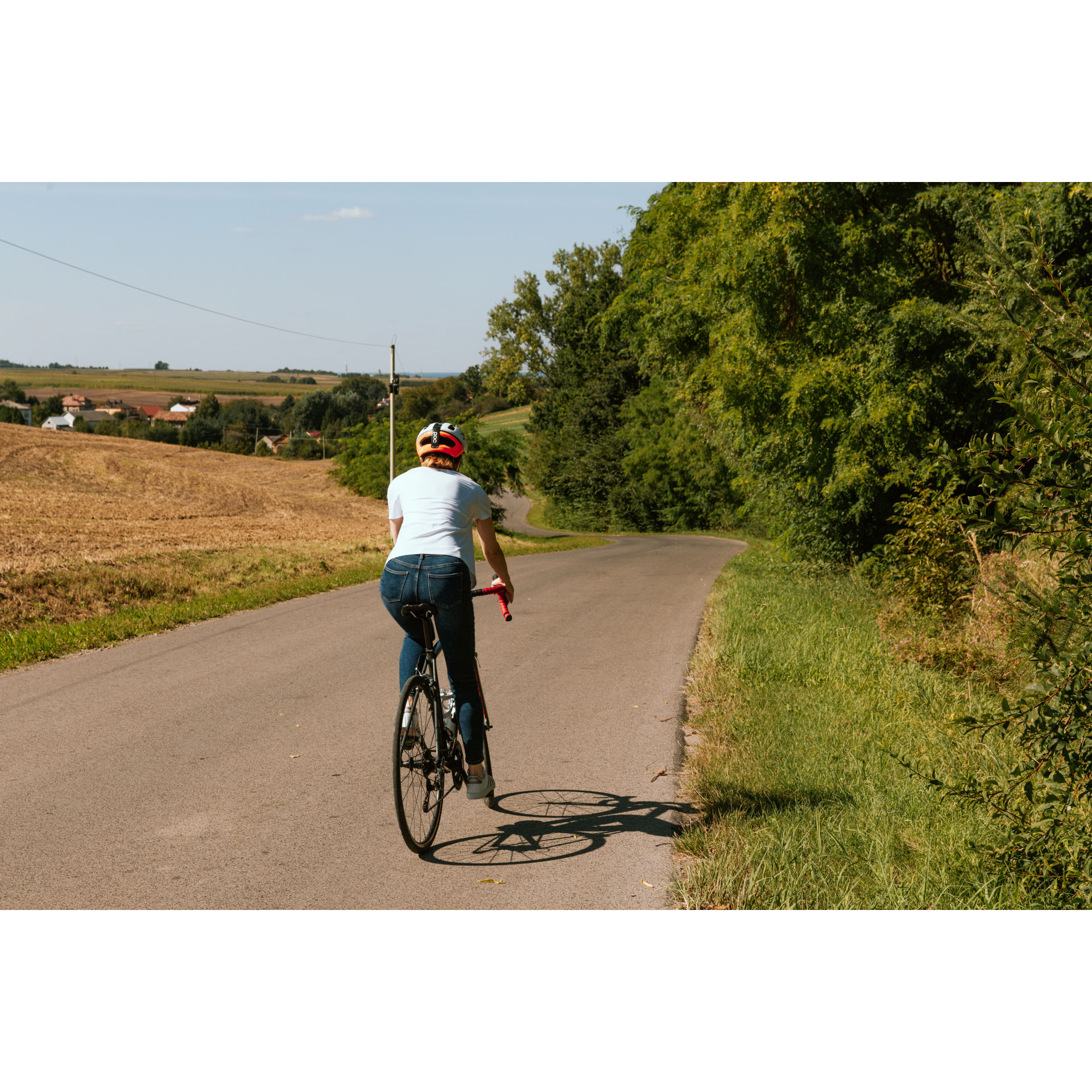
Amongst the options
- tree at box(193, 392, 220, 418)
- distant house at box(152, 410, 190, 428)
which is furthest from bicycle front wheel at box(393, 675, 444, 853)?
tree at box(193, 392, 220, 418)

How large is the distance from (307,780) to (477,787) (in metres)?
1.29

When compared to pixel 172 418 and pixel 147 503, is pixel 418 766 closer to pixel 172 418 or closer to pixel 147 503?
pixel 147 503

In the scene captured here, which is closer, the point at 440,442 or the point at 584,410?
the point at 440,442

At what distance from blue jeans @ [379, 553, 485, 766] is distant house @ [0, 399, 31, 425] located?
99936 mm

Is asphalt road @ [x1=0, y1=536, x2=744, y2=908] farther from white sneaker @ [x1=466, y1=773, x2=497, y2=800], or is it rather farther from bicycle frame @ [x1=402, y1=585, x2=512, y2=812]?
bicycle frame @ [x1=402, y1=585, x2=512, y2=812]

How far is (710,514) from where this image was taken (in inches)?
2029

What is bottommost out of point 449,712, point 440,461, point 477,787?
point 477,787

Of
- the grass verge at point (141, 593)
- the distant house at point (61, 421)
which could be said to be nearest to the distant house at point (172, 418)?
the distant house at point (61, 421)

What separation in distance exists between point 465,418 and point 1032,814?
32.5 meters

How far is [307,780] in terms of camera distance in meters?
5.51

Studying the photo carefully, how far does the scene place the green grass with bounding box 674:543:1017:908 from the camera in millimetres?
3939

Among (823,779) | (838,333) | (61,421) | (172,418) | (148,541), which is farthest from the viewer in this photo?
(172,418)

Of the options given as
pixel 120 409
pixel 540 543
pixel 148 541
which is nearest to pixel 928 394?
pixel 148 541

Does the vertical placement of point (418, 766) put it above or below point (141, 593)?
above
